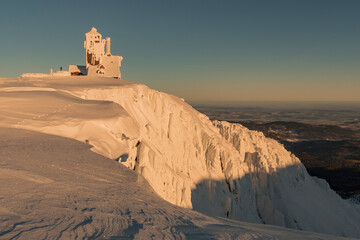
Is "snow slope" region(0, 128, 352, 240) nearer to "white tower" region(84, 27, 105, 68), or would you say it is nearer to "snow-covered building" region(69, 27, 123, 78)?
"snow-covered building" region(69, 27, 123, 78)

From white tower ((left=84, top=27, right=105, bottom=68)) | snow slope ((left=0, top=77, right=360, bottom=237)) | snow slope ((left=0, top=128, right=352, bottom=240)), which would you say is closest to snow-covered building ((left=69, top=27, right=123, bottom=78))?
white tower ((left=84, top=27, right=105, bottom=68))

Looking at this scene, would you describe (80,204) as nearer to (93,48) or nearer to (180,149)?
(180,149)

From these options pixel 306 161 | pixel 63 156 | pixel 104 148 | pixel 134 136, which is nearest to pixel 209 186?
pixel 134 136

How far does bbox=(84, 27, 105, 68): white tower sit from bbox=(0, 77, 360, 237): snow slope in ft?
56.7

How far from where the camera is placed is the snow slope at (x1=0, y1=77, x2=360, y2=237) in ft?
41.7

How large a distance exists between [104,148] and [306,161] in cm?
19440

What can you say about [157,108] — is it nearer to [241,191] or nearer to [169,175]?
[169,175]

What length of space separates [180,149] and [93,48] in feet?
105

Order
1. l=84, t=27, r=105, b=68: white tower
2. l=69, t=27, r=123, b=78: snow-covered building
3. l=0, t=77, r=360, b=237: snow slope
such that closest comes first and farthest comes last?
l=0, t=77, r=360, b=237: snow slope, l=69, t=27, r=123, b=78: snow-covered building, l=84, t=27, r=105, b=68: white tower

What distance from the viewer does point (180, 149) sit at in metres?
30.2

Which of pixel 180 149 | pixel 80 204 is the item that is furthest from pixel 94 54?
pixel 80 204

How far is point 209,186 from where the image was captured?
32.0 m

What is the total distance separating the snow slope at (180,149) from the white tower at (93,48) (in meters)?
17.3

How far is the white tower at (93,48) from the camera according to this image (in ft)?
163
